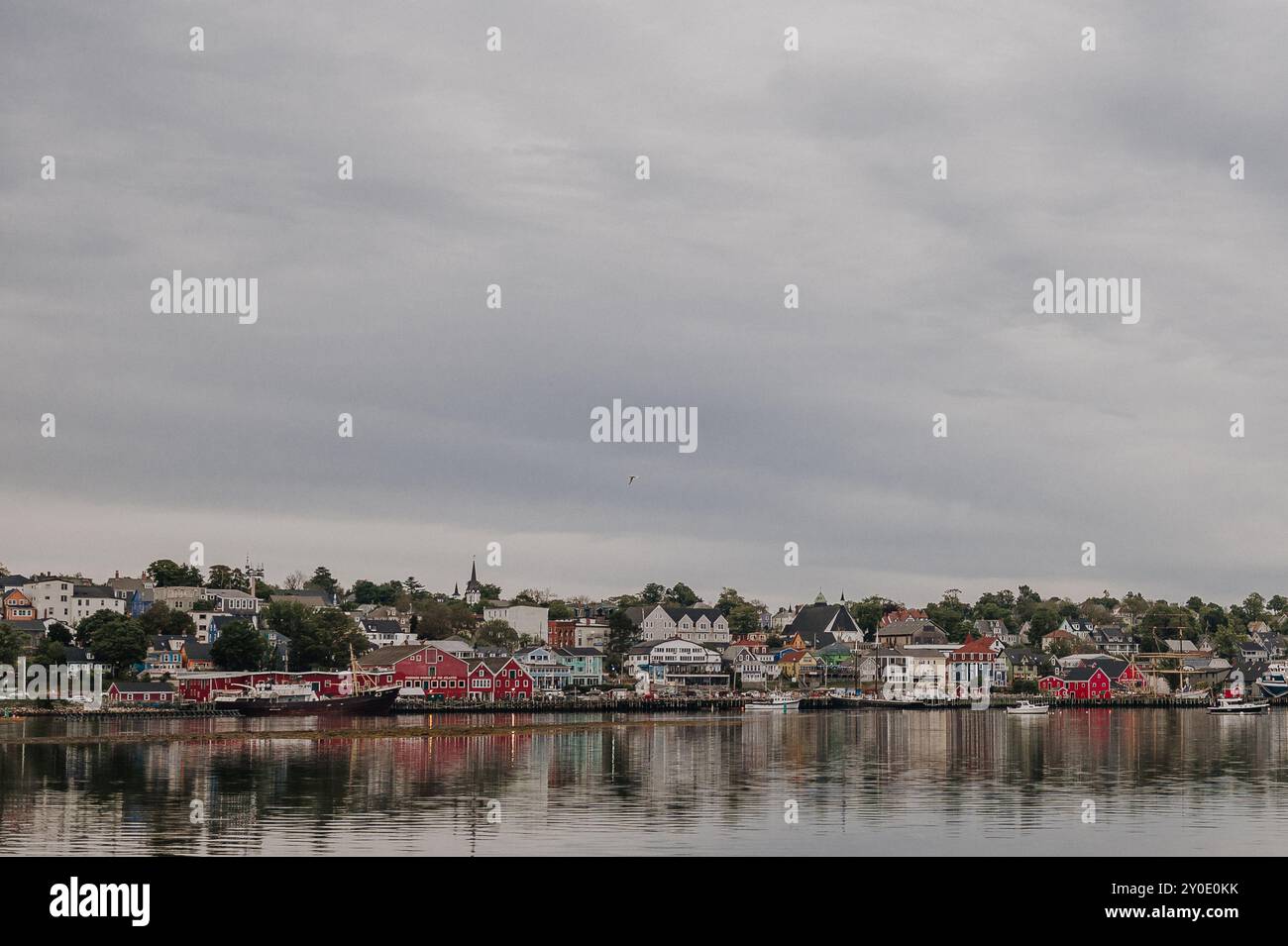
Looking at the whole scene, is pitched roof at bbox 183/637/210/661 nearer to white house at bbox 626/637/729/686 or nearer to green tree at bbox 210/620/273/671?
green tree at bbox 210/620/273/671

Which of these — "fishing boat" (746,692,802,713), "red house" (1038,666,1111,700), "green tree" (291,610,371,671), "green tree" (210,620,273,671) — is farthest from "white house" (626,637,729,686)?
"green tree" (210,620,273,671)

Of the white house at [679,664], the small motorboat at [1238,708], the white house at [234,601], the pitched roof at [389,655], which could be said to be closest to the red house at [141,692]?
the pitched roof at [389,655]

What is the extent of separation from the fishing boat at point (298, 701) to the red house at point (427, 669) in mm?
6407

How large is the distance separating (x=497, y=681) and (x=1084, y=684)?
6805 cm

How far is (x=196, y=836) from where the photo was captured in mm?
36469

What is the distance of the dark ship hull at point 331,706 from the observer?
109 meters

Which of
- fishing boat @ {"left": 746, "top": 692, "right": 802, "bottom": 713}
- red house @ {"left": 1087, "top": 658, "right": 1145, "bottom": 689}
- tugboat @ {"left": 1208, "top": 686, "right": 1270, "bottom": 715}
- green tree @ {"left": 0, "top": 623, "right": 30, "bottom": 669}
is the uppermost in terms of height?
green tree @ {"left": 0, "top": 623, "right": 30, "bottom": 669}

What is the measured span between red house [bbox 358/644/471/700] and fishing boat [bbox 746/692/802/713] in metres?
29.2

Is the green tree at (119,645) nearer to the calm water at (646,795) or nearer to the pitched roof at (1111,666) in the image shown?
the calm water at (646,795)

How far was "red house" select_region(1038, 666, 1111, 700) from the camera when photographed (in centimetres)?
15712
